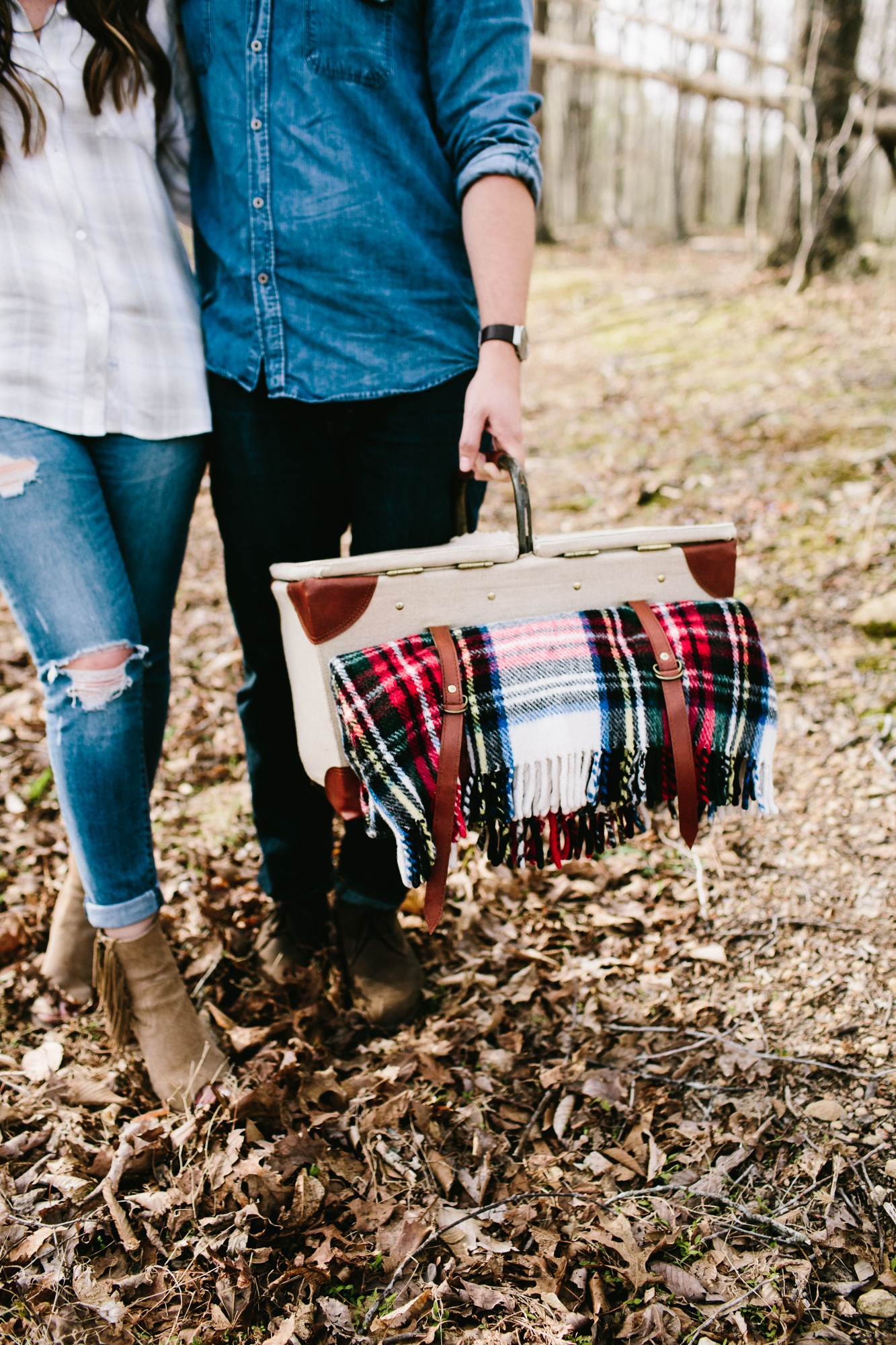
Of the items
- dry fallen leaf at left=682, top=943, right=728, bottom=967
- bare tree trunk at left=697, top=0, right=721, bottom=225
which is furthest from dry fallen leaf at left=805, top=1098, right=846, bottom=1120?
bare tree trunk at left=697, top=0, right=721, bottom=225

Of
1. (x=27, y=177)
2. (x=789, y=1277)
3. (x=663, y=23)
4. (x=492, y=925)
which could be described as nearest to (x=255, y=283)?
(x=27, y=177)

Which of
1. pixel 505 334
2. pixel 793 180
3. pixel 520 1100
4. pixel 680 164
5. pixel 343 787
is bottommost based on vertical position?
pixel 520 1100

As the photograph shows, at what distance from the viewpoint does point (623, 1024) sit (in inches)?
78.8

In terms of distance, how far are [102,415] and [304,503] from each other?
0.42 m

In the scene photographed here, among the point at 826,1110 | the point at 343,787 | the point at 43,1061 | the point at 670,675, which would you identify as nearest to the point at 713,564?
the point at 670,675

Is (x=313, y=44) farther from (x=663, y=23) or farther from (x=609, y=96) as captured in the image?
(x=609, y=96)

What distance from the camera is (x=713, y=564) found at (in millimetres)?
1646

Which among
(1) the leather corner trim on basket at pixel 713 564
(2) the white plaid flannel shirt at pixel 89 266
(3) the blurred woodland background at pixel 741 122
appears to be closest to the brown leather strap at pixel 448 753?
(1) the leather corner trim on basket at pixel 713 564

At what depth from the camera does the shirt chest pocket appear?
5.13 ft

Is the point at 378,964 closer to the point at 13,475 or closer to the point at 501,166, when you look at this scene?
the point at 13,475

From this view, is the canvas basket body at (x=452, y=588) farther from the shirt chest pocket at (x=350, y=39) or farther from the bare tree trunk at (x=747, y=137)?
the bare tree trunk at (x=747, y=137)

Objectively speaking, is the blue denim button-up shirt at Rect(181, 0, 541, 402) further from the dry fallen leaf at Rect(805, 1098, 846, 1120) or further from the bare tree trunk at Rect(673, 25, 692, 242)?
the bare tree trunk at Rect(673, 25, 692, 242)

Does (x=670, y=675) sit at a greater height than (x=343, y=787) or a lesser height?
greater

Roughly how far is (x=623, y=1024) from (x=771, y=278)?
8272 mm
